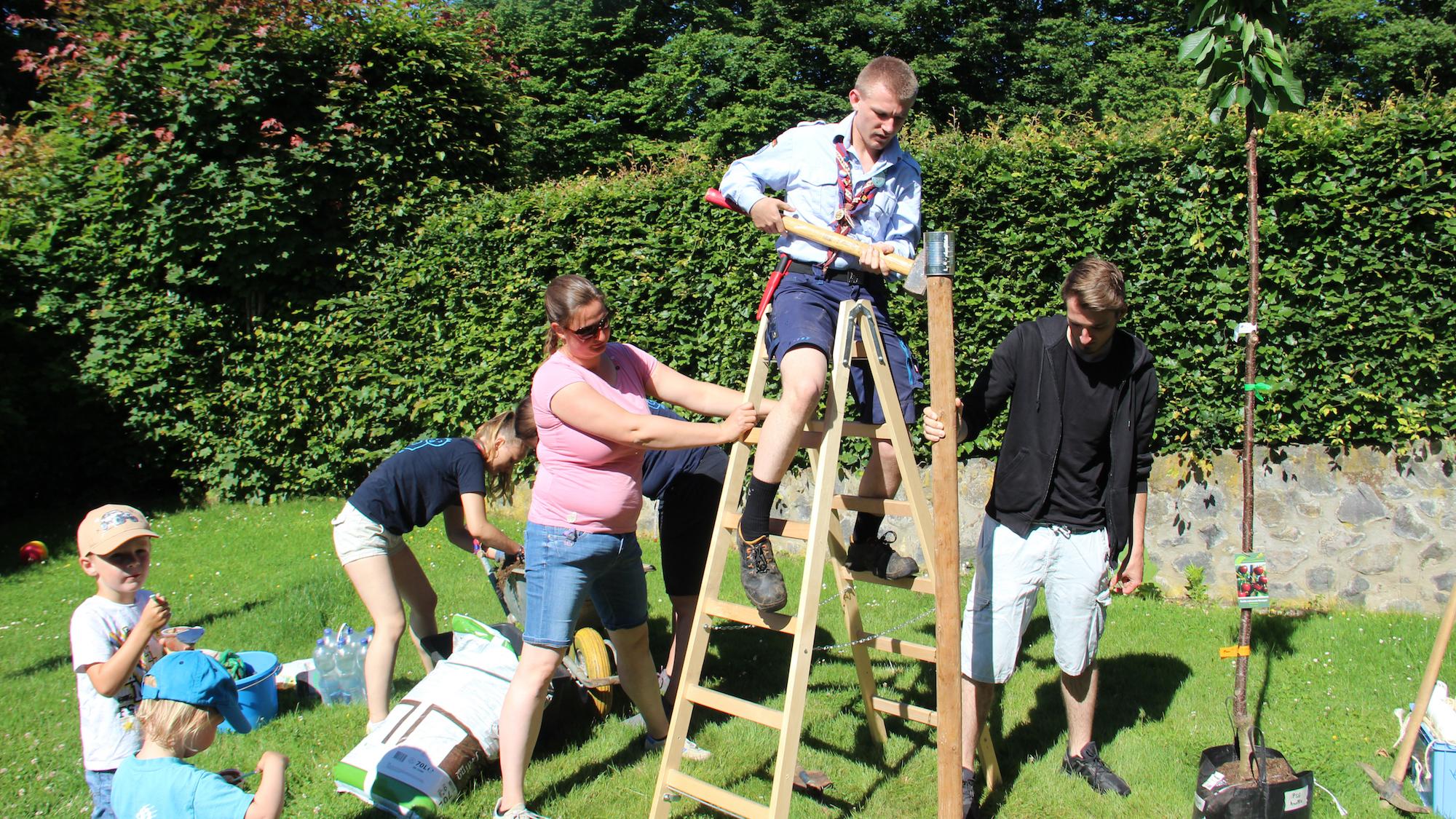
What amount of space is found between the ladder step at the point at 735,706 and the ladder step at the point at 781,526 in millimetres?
586

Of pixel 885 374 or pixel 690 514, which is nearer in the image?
pixel 885 374

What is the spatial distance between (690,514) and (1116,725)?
2.20 meters

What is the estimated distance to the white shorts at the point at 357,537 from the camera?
14.2 ft

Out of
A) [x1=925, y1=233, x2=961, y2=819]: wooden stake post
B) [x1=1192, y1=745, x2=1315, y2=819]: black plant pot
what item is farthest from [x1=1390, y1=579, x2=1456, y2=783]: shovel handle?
[x1=925, y1=233, x2=961, y2=819]: wooden stake post

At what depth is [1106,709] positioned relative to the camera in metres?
4.45

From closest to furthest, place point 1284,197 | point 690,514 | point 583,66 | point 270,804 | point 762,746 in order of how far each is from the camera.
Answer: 1. point 270,804
2. point 762,746
3. point 690,514
4. point 1284,197
5. point 583,66

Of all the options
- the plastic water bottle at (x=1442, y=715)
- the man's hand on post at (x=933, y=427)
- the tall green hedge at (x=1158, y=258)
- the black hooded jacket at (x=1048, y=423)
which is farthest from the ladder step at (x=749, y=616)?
the tall green hedge at (x=1158, y=258)

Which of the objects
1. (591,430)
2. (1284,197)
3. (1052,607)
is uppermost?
(1284,197)

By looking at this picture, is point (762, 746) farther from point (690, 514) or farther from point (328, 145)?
point (328, 145)

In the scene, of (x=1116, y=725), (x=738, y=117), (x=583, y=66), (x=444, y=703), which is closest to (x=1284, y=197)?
(x=1116, y=725)

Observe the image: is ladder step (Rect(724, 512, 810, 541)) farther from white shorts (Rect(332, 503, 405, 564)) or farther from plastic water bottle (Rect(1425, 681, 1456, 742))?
plastic water bottle (Rect(1425, 681, 1456, 742))

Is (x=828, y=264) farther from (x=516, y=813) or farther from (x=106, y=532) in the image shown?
(x=106, y=532)

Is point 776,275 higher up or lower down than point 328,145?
lower down

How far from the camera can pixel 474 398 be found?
28.5 ft
